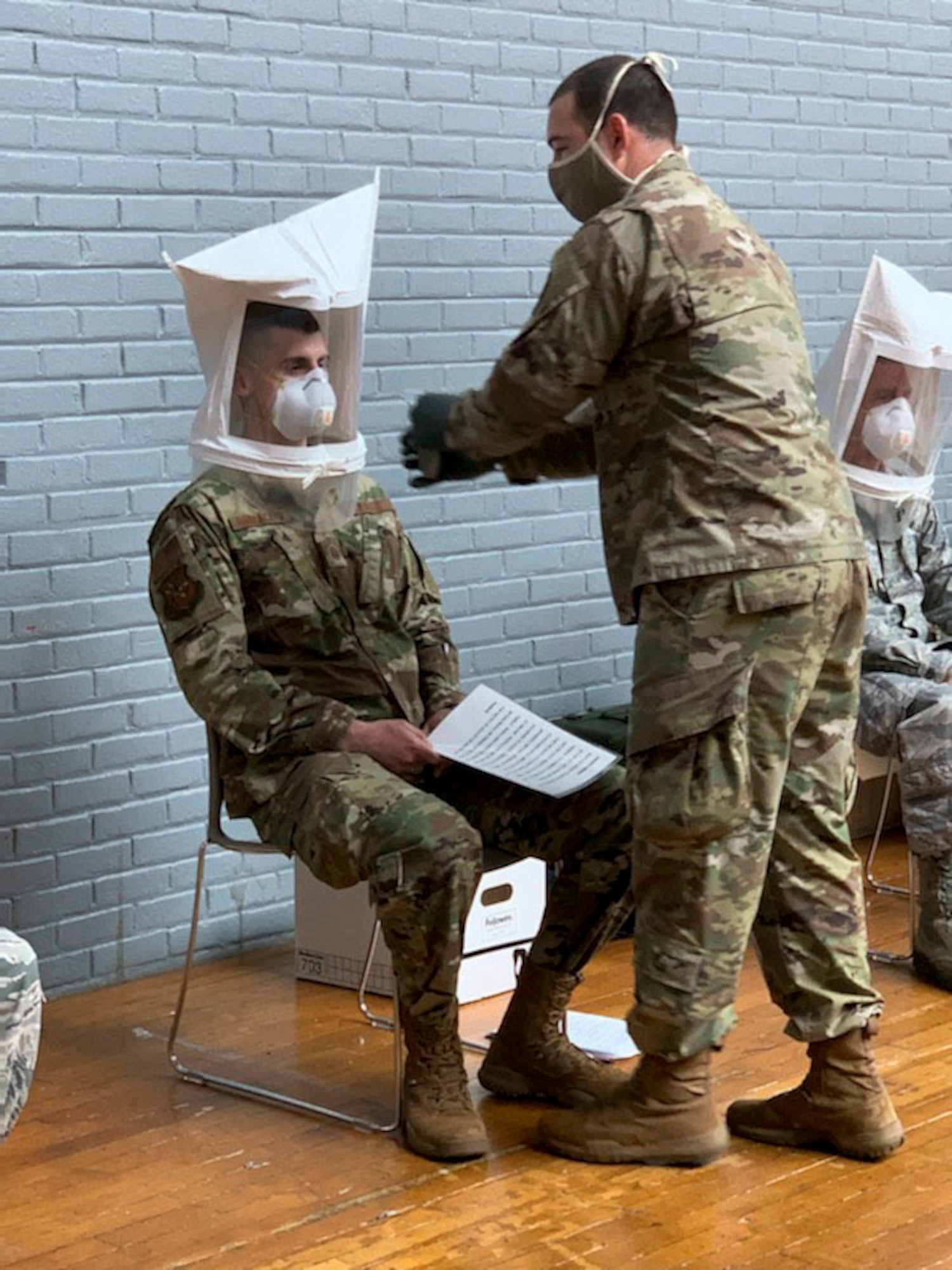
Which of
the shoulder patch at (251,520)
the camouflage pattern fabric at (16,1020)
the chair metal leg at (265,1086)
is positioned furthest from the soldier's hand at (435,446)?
the camouflage pattern fabric at (16,1020)

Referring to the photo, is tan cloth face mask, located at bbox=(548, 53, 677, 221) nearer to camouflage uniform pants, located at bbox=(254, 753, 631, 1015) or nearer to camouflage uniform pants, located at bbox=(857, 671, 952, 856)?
camouflage uniform pants, located at bbox=(254, 753, 631, 1015)

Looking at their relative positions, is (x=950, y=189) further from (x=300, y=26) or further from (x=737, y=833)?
(x=737, y=833)

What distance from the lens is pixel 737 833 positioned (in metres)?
3.06

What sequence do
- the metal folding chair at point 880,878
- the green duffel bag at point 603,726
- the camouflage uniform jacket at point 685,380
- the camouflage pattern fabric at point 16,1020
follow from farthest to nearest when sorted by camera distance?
the metal folding chair at point 880,878, the green duffel bag at point 603,726, the camouflage uniform jacket at point 685,380, the camouflage pattern fabric at point 16,1020

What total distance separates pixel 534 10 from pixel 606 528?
6.24 feet

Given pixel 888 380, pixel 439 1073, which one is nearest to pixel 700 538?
pixel 439 1073

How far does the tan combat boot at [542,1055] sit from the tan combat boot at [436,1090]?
0.68 feet

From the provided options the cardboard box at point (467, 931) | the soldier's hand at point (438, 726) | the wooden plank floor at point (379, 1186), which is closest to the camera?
the wooden plank floor at point (379, 1186)

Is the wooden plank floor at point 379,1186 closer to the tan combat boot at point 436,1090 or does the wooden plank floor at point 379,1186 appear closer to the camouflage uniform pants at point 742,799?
the tan combat boot at point 436,1090

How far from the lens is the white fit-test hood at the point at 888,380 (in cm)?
440

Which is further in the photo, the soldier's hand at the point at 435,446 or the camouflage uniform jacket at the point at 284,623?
the camouflage uniform jacket at the point at 284,623

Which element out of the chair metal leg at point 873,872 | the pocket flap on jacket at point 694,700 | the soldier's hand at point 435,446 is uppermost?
the soldier's hand at point 435,446

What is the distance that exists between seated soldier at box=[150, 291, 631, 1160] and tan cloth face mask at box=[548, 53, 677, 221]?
1.56 ft

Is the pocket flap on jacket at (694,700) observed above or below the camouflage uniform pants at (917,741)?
above
